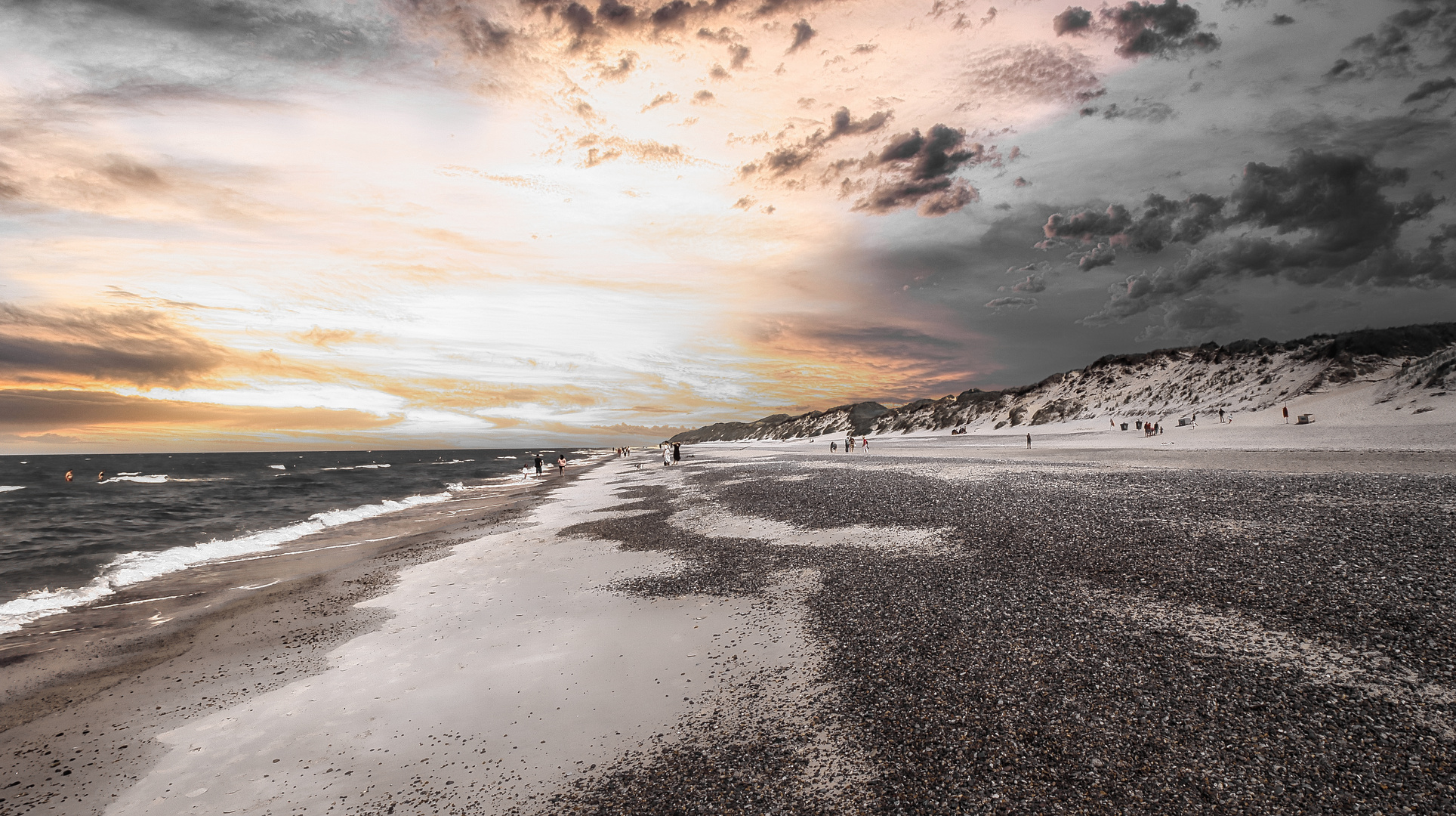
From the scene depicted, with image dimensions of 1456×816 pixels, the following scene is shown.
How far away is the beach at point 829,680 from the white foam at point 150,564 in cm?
173

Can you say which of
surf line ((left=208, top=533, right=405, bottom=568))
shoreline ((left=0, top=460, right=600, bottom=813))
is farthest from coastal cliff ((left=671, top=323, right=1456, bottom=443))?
surf line ((left=208, top=533, right=405, bottom=568))

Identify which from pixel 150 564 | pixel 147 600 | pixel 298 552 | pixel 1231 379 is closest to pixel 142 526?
pixel 150 564

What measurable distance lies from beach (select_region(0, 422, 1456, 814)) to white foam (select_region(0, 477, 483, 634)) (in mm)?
1734

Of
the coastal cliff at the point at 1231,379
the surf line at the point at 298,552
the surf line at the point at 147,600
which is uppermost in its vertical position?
the coastal cliff at the point at 1231,379

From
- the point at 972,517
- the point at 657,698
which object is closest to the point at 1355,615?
the point at 972,517

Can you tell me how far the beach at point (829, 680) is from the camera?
15.7 ft

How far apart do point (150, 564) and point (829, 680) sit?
24.0 metres

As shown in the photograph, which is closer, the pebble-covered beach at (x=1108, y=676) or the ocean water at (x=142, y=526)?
the pebble-covered beach at (x=1108, y=676)

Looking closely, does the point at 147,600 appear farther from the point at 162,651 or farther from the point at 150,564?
the point at 150,564

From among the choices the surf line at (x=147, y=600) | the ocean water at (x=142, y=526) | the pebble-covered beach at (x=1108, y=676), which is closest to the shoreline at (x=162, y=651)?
the surf line at (x=147, y=600)

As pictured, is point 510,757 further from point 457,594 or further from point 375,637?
point 457,594

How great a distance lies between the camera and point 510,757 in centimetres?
564

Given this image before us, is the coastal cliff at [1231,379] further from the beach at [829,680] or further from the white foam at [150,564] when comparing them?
the white foam at [150,564]

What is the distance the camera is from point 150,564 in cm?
1834
